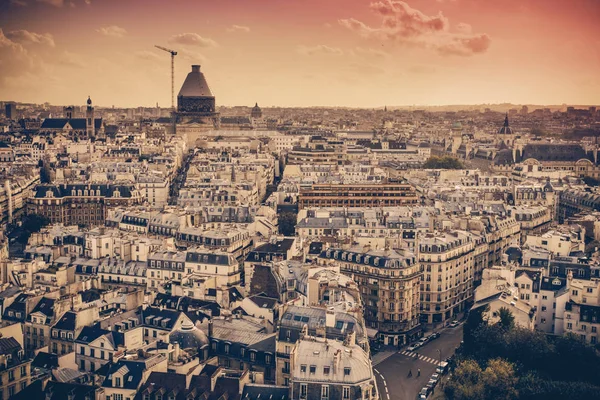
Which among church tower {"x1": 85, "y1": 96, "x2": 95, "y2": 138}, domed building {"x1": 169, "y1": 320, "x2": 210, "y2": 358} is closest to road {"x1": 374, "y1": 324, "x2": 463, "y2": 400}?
domed building {"x1": 169, "y1": 320, "x2": 210, "y2": 358}

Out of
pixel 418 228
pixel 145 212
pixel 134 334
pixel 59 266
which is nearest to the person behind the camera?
pixel 134 334

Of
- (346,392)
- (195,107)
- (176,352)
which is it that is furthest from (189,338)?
(195,107)

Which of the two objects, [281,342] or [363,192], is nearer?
[281,342]

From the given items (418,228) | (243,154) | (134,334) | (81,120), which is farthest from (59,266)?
(81,120)

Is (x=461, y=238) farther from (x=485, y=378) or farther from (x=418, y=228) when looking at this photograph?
(x=485, y=378)

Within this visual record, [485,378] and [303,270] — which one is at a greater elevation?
[303,270]

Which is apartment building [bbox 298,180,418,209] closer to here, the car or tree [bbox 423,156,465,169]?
the car

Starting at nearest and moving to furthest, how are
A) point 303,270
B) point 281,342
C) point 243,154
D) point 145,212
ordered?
point 281,342
point 303,270
point 145,212
point 243,154
